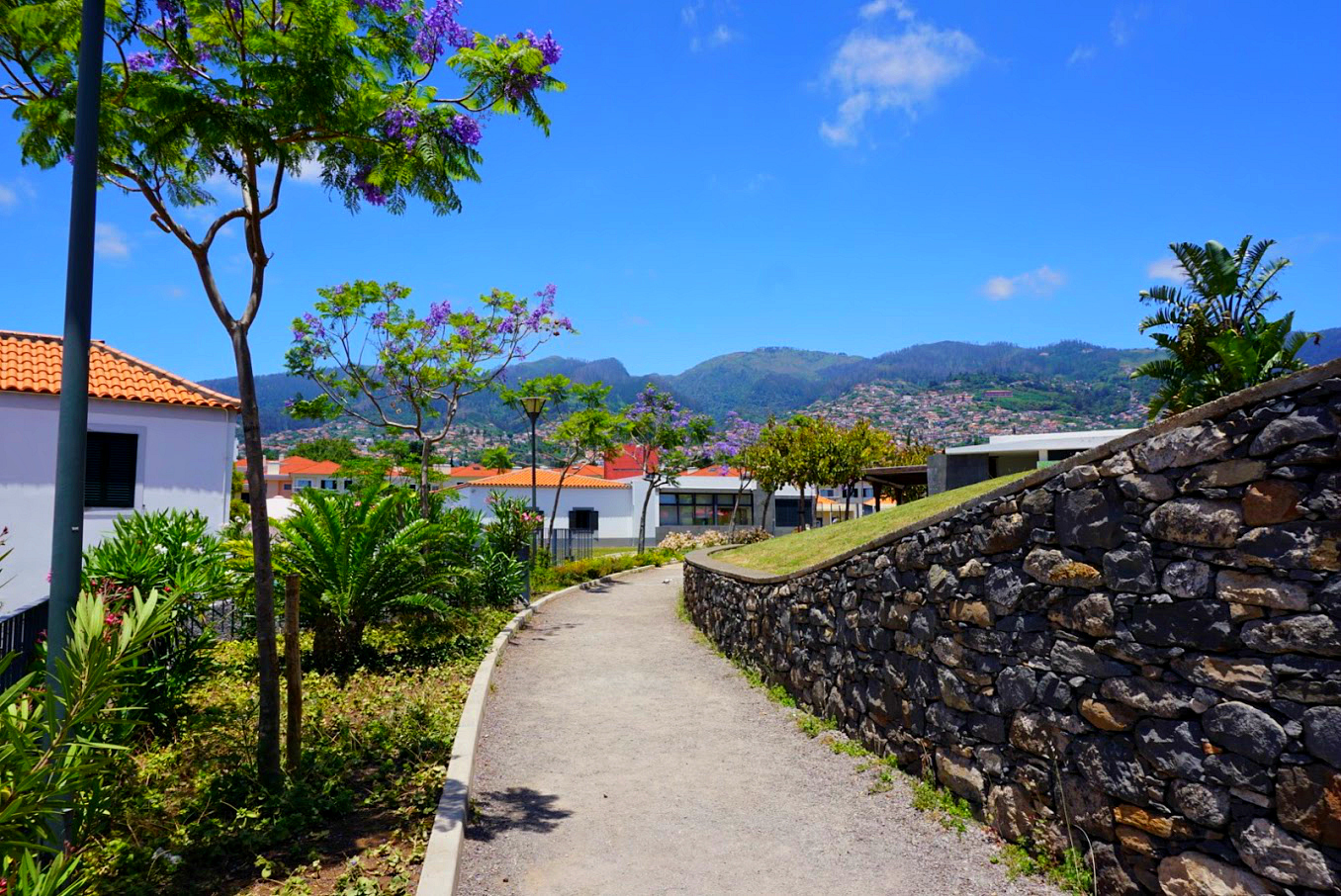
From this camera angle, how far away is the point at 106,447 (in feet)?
54.3

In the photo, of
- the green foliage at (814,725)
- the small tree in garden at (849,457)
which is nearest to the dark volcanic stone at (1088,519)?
the green foliage at (814,725)

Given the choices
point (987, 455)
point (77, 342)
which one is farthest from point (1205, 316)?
point (77, 342)

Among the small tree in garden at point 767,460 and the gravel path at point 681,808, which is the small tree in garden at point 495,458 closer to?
the small tree in garden at point 767,460

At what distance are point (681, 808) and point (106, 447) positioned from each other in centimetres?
1595

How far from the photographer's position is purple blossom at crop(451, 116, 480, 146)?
19.5ft

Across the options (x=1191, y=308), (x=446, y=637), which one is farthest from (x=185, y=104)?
(x=1191, y=308)

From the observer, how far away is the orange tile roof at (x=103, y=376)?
15.8 meters

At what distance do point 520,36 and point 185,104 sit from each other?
2472mm

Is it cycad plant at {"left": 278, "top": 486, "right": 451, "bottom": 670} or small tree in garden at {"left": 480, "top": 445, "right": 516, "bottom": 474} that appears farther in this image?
small tree in garden at {"left": 480, "top": 445, "right": 516, "bottom": 474}

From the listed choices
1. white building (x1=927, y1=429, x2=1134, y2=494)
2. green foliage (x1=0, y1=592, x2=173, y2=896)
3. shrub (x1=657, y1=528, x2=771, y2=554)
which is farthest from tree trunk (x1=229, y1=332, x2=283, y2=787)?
shrub (x1=657, y1=528, x2=771, y2=554)

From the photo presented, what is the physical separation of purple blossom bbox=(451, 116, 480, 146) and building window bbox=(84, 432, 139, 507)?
14511 mm

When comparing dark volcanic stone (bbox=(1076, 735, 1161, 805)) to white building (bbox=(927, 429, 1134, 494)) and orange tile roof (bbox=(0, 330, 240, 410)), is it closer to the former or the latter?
orange tile roof (bbox=(0, 330, 240, 410))

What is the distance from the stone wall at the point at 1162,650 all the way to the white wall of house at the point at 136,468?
14.5m

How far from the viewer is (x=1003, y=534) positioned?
16.7 ft
